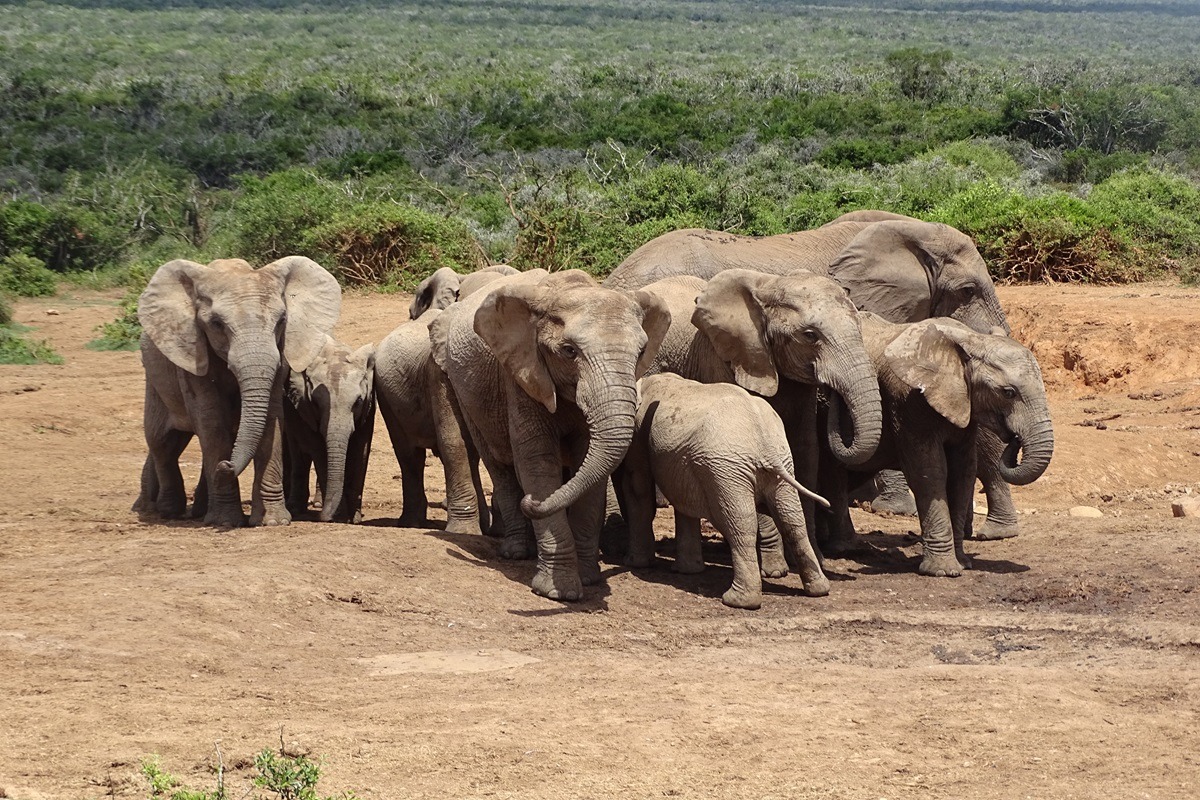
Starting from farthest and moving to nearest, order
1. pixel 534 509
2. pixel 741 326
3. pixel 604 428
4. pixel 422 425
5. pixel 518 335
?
pixel 422 425, pixel 741 326, pixel 518 335, pixel 534 509, pixel 604 428

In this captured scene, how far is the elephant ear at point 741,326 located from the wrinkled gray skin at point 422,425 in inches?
72.9

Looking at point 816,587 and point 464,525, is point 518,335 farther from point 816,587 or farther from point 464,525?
point 464,525

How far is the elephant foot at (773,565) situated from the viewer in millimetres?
8820

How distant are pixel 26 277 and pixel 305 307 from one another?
1472 centimetres

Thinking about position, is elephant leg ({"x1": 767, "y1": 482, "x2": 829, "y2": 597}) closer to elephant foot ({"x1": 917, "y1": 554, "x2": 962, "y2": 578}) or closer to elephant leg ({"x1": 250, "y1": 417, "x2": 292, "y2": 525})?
elephant foot ({"x1": 917, "y1": 554, "x2": 962, "y2": 578})

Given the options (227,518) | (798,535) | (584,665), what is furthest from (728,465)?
(227,518)

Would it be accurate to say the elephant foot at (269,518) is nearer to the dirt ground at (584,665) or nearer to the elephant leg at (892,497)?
the dirt ground at (584,665)

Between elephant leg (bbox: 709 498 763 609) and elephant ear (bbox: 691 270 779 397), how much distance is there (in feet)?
3.57

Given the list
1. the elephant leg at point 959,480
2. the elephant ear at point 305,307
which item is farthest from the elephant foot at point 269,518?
the elephant leg at point 959,480

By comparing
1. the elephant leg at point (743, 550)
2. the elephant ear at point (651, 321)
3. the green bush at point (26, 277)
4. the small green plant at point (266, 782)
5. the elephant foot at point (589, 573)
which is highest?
the elephant ear at point (651, 321)

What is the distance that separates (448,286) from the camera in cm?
1162

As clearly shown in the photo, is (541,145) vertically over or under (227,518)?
over

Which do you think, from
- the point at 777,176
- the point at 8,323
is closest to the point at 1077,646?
the point at 8,323

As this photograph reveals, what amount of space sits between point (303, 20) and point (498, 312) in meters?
85.8
